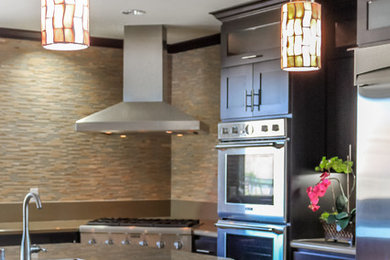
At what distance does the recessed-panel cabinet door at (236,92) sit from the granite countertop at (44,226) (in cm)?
166

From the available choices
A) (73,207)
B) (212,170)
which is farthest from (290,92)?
(73,207)

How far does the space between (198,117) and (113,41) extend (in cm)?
111

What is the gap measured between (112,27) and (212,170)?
1.58m

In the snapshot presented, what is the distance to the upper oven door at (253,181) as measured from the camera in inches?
176

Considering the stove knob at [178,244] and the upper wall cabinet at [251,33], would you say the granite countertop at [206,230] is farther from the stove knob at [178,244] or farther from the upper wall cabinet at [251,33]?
the upper wall cabinet at [251,33]

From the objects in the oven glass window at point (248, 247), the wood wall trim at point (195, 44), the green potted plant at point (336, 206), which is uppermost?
the wood wall trim at point (195, 44)

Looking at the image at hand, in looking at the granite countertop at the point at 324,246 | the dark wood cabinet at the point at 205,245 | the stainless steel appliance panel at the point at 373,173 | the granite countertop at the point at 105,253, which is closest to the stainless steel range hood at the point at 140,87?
the dark wood cabinet at the point at 205,245

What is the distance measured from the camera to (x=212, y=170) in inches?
233

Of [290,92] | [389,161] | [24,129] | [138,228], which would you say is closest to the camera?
[389,161]

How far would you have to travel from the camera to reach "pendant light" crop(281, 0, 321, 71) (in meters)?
2.29

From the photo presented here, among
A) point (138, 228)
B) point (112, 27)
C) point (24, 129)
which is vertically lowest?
point (138, 228)

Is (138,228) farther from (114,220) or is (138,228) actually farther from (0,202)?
(0,202)

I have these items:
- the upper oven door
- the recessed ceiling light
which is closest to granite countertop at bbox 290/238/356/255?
the upper oven door

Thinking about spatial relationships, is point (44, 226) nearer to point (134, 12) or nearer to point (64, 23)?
point (134, 12)
